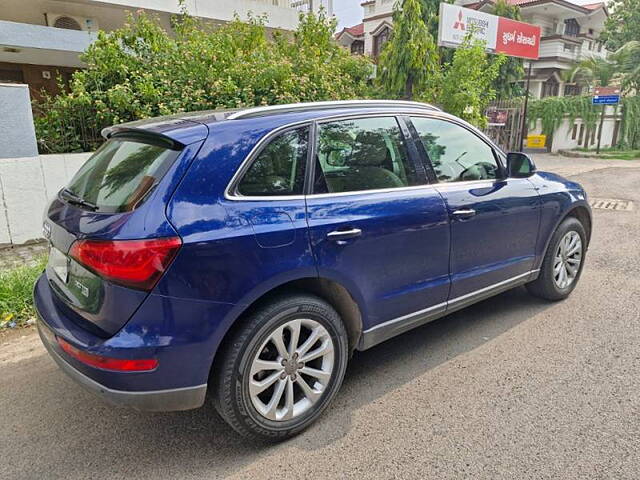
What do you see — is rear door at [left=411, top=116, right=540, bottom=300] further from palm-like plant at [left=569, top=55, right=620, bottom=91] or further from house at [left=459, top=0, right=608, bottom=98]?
house at [left=459, top=0, right=608, bottom=98]

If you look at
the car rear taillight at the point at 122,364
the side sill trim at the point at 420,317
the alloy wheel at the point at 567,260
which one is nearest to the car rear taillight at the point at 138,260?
the car rear taillight at the point at 122,364

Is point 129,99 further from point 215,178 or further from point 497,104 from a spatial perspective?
point 497,104

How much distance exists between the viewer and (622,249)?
233 inches

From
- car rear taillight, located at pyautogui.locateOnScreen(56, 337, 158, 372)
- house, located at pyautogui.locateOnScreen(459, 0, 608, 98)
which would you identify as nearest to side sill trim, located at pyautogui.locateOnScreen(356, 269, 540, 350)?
car rear taillight, located at pyautogui.locateOnScreen(56, 337, 158, 372)

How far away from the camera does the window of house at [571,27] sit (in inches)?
1268

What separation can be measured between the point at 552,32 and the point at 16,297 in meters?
36.1

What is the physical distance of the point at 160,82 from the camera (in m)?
6.36

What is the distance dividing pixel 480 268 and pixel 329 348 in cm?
144

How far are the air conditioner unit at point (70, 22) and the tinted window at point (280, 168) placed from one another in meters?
12.1

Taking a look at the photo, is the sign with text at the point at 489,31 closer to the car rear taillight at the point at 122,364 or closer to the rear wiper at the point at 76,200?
the rear wiper at the point at 76,200

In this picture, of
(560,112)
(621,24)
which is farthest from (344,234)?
(621,24)

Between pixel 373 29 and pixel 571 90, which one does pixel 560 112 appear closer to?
pixel 571 90

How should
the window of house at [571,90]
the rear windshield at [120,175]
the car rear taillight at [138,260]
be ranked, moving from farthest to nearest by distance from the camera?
the window of house at [571,90], the rear windshield at [120,175], the car rear taillight at [138,260]

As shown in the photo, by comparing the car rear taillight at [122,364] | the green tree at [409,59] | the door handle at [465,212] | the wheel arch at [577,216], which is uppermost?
the green tree at [409,59]
